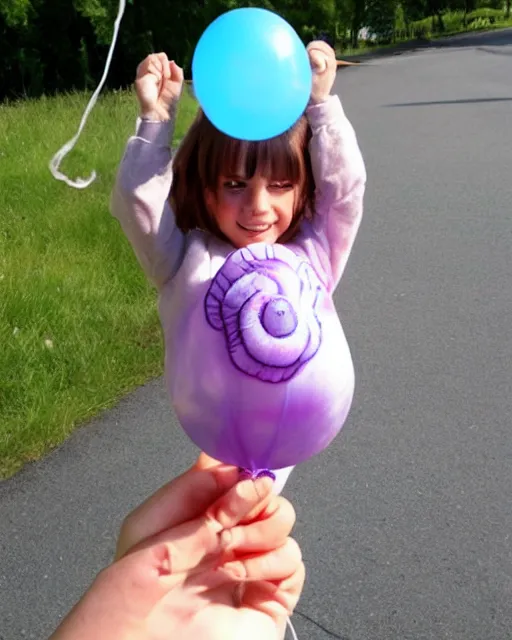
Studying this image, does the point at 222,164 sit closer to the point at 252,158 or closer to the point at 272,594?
the point at 252,158

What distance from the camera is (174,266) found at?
5.45 ft

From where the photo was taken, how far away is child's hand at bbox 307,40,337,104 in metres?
1.66

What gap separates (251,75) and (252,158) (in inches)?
7.8

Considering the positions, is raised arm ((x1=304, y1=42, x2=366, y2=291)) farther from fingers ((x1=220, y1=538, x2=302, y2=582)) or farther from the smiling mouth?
fingers ((x1=220, y1=538, x2=302, y2=582))

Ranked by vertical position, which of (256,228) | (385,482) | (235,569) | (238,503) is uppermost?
(256,228)

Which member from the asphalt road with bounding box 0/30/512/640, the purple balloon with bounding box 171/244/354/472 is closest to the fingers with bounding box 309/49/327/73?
the purple balloon with bounding box 171/244/354/472

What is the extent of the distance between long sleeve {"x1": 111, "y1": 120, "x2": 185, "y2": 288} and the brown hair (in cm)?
7

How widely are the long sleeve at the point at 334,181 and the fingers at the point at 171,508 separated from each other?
514 mm

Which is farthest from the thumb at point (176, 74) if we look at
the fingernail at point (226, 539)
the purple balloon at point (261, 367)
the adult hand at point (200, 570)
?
the fingernail at point (226, 539)

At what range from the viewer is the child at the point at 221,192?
1608 millimetres

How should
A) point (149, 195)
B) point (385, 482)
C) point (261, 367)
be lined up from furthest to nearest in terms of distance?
point (385, 482) → point (149, 195) → point (261, 367)

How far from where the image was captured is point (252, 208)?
63.5 inches

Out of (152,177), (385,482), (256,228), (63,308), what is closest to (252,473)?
(256,228)

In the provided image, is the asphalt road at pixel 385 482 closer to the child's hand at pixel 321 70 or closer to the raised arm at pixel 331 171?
the raised arm at pixel 331 171
